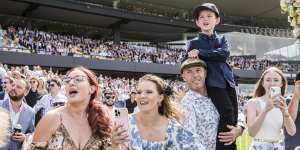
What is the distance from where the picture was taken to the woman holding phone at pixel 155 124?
3217 millimetres

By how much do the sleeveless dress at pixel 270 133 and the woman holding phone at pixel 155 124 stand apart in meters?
1.18

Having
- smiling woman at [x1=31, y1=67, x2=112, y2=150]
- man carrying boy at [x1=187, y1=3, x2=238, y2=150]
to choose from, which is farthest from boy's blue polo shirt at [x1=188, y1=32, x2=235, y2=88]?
smiling woman at [x1=31, y1=67, x2=112, y2=150]

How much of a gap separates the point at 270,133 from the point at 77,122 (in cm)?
193

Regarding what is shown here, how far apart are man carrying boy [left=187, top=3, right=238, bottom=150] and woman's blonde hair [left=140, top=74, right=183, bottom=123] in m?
0.49

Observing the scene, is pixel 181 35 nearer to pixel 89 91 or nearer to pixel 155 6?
pixel 155 6

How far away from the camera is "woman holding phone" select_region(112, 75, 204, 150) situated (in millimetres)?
3217

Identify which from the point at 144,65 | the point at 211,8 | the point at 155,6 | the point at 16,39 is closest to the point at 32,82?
the point at 211,8

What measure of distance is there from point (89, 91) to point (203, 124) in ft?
3.39

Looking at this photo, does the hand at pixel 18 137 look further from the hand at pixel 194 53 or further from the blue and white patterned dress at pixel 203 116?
the hand at pixel 194 53

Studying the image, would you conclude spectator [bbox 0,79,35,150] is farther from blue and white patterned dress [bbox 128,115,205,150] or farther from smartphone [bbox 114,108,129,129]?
smartphone [bbox 114,108,129,129]

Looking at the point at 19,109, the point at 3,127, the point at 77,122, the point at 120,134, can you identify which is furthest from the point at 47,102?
the point at 3,127

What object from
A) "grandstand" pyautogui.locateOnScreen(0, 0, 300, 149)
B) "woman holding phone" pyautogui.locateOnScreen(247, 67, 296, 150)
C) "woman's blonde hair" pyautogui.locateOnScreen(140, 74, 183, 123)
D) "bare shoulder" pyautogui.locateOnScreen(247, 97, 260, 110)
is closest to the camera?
"woman's blonde hair" pyautogui.locateOnScreen(140, 74, 183, 123)

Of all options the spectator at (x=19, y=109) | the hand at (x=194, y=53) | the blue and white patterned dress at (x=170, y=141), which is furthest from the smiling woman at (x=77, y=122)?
the spectator at (x=19, y=109)

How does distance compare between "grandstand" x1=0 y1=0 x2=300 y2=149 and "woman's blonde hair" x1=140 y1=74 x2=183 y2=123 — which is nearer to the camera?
"woman's blonde hair" x1=140 y1=74 x2=183 y2=123
